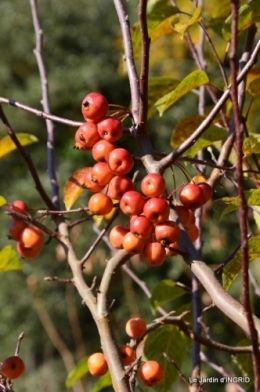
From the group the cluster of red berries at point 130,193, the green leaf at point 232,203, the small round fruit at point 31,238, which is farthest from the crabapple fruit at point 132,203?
the small round fruit at point 31,238

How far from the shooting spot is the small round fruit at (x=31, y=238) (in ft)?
2.82

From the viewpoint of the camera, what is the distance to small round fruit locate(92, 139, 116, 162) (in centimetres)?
60

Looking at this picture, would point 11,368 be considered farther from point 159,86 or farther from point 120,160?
point 159,86

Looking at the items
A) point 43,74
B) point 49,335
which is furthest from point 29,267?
point 43,74

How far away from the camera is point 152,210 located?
548 mm

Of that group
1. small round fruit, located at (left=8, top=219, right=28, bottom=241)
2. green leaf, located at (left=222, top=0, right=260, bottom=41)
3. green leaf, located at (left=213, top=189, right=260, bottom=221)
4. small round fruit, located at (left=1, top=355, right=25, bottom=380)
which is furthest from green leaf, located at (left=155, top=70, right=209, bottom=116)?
small round fruit, located at (left=1, top=355, right=25, bottom=380)

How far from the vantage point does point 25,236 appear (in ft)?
2.85

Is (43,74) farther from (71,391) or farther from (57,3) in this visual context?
(57,3)

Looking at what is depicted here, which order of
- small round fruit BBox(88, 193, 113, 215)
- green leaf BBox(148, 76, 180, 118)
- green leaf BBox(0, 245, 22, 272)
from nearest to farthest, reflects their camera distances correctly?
small round fruit BBox(88, 193, 113, 215), green leaf BBox(0, 245, 22, 272), green leaf BBox(148, 76, 180, 118)

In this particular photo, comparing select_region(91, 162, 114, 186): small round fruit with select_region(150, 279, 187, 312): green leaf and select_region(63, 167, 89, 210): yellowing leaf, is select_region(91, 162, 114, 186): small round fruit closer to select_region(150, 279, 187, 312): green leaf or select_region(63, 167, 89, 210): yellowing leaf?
select_region(63, 167, 89, 210): yellowing leaf

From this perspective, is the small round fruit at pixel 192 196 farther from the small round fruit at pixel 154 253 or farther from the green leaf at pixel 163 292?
the green leaf at pixel 163 292

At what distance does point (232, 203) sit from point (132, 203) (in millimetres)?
122

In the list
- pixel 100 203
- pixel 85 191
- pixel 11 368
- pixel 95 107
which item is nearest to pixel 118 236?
pixel 100 203

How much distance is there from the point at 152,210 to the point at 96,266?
405cm
